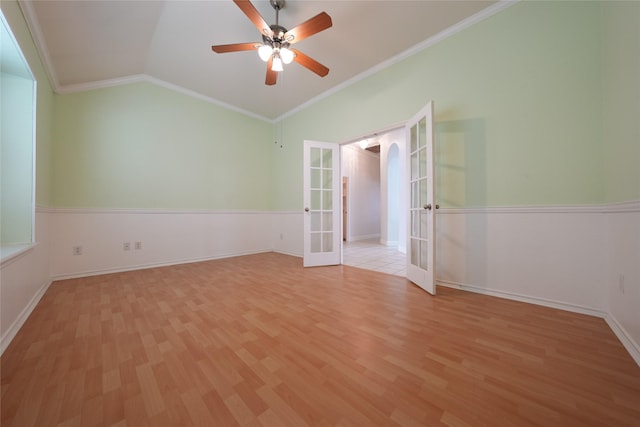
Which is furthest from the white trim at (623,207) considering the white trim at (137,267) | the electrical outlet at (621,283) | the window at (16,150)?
the white trim at (137,267)

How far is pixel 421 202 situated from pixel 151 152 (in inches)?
153

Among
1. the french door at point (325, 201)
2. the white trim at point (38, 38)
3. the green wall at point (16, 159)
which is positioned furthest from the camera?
the french door at point (325, 201)

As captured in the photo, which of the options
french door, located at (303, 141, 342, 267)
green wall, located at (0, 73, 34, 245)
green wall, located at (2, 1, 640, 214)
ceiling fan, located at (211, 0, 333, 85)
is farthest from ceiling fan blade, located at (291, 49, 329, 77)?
green wall, located at (0, 73, 34, 245)

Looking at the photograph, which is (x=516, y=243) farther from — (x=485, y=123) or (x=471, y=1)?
(x=471, y=1)

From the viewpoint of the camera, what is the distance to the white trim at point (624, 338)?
1158 mm

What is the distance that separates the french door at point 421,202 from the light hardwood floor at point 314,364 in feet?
1.41

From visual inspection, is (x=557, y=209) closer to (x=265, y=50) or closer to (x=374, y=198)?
(x=265, y=50)

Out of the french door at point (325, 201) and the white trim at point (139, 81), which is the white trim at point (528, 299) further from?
the white trim at point (139, 81)

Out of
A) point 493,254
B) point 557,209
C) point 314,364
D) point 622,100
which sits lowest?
point 314,364

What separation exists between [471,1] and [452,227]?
216cm

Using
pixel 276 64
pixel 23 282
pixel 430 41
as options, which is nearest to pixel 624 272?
pixel 430 41

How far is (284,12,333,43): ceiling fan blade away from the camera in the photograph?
5.70ft

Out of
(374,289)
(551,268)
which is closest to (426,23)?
(551,268)

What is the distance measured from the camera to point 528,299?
6.22ft
